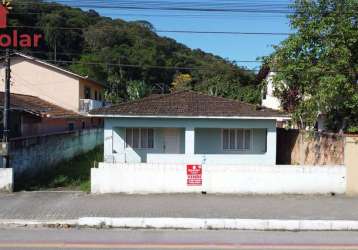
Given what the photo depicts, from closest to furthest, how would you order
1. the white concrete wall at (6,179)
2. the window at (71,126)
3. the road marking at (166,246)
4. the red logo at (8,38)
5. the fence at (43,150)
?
the road marking at (166,246) → the white concrete wall at (6,179) → the red logo at (8,38) → the fence at (43,150) → the window at (71,126)

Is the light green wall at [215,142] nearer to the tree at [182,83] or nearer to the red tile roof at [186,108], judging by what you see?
the red tile roof at [186,108]

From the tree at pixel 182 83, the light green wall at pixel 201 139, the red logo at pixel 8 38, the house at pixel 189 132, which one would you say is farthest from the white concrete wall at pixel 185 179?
the tree at pixel 182 83

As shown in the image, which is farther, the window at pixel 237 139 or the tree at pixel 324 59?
the window at pixel 237 139

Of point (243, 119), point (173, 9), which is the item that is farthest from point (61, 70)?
point (173, 9)

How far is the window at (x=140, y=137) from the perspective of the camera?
2391 centimetres

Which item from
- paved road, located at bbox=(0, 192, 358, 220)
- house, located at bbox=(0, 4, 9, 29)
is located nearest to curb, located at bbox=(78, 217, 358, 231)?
paved road, located at bbox=(0, 192, 358, 220)

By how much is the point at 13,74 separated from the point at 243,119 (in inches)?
914

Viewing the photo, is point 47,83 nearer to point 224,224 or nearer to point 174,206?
point 174,206

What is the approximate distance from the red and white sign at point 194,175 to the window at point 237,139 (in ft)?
30.6

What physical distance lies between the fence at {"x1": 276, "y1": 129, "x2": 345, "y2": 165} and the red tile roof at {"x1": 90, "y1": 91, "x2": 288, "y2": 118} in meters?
1.63

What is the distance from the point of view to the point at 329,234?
10.2m

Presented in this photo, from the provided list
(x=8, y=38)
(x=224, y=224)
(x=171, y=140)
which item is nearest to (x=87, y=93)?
(x=171, y=140)

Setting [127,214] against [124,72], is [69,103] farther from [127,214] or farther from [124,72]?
[124,72]

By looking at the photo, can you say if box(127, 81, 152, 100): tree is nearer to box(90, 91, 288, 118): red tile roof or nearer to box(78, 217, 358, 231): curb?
box(90, 91, 288, 118): red tile roof
